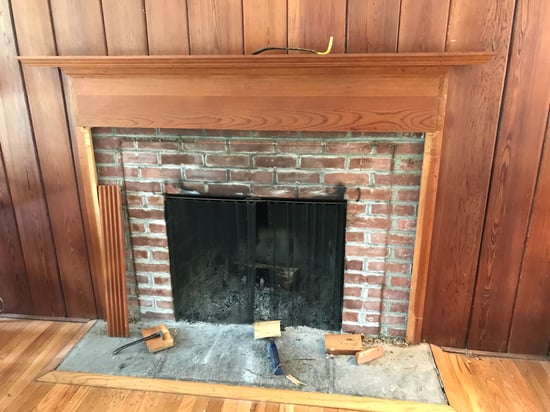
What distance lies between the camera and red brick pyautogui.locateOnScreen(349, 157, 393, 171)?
180 cm

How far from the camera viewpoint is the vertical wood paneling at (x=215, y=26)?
1.65m

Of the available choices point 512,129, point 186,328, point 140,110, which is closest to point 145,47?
point 140,110

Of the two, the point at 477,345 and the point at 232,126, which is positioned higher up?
the point at 232,126

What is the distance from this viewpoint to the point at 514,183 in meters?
1.73

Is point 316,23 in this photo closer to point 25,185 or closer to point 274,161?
point 274,161

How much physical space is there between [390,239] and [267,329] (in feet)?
2.45

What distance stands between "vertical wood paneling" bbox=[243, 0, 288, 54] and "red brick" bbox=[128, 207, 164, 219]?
0.88m

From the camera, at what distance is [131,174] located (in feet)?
6.51

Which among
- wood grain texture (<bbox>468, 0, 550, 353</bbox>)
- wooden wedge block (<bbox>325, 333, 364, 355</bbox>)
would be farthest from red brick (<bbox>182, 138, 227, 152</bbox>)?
wood grain texture (<bbox>468, 0, 550, 353</bbox>)

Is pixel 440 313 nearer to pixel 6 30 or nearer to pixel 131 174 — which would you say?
pixel 131 174

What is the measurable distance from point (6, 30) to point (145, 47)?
631 millimetres

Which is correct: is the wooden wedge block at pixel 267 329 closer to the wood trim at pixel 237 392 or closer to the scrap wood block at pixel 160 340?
the wood trim at pixel 237 392

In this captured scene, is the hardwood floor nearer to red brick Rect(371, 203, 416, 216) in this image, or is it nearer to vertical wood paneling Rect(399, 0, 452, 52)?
red brick Rect(371, 203, 416, 216)

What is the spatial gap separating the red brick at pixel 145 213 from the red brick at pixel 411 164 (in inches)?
44.6
